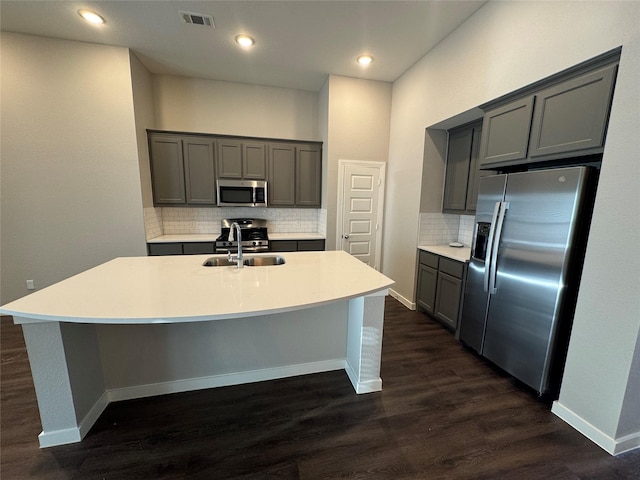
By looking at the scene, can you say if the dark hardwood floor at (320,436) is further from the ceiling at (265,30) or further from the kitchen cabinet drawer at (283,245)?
the ceiling at (265,30)

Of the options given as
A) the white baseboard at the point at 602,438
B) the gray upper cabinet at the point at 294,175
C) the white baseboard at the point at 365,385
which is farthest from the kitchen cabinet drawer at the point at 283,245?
the white baseboard at the point at 602,438

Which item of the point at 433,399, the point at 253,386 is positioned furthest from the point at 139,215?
the point at 433,399

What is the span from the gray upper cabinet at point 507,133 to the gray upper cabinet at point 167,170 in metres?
3.76

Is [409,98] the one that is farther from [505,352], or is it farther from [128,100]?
[128,100]

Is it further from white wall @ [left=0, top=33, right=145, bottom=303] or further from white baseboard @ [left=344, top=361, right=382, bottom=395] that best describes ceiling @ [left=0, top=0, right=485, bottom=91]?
white baseboard @ [left=344, top=361, right=382, bottom=395]

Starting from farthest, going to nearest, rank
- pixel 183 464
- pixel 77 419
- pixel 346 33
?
pixel 346 33, pixel 77 419, pixel 183 464

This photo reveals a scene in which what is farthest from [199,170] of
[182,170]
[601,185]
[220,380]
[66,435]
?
[601,185]

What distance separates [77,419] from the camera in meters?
1.56

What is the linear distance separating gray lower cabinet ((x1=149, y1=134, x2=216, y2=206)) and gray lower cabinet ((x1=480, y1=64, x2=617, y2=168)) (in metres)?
3.48

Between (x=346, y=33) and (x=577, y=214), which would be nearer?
(x=577, y=214)

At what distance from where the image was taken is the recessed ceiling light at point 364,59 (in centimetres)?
324

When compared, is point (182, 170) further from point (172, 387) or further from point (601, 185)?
point (601, 185)

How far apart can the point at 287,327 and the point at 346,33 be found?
3017 mm

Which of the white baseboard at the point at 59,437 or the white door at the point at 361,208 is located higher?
→ the white door at the point at 361,208
